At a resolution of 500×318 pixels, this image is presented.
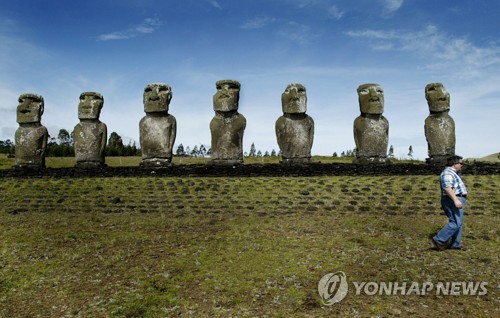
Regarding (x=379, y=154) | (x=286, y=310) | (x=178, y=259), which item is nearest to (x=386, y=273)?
(x=286, y=310)

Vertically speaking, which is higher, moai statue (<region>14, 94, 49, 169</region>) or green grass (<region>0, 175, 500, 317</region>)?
moai statue (<region>14, 94, 49, 169</region>)

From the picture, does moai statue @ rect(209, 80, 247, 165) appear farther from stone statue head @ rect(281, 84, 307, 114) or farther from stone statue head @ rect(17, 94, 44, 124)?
stone statue head @ rect(17, 94, 44, 124)

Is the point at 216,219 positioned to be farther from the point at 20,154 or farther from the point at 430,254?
the point at 20,154

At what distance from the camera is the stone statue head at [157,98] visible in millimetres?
17386

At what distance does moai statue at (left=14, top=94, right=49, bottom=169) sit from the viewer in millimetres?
17938

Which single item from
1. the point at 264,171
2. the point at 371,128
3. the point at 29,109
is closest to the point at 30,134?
the point at 29,109

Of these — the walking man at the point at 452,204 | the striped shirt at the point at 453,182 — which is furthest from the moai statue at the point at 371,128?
the striped shirt at the point at 453,182

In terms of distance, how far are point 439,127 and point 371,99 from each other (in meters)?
2.76

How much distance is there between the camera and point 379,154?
674 inches

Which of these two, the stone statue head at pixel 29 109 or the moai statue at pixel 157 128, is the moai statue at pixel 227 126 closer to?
the moai statue at pixel 157 128

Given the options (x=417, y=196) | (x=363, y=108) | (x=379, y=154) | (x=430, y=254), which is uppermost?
(x=363, y=108)

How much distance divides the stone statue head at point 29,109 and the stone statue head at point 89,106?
1778 mm

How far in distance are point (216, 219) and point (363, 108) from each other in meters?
8.58

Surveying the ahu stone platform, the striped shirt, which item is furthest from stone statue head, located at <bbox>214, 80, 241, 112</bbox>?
the striped shirt
